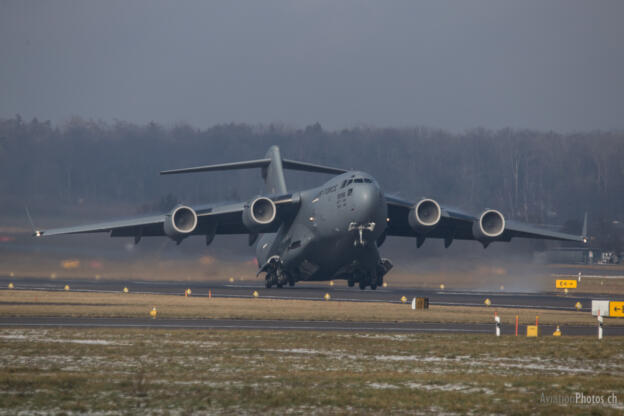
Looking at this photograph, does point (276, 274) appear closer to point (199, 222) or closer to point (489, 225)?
point (199, 222)

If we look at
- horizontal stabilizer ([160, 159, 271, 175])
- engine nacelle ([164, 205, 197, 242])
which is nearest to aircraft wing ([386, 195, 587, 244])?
horizontal stabilizer ([160, 159, 271, 175])

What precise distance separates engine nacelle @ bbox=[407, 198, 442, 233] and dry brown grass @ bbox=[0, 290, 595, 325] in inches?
316

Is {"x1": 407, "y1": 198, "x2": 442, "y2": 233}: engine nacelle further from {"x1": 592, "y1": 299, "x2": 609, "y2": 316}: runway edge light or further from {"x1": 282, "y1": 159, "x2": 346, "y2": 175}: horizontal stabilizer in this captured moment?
{"x1": 592, "y1": 299, "x2": 609, "y2": 316}: runway edge light

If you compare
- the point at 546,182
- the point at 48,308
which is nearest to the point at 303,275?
the point at 48,308

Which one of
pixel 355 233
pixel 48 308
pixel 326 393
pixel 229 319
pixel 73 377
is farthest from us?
pixel 355 233

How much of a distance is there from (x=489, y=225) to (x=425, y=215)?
10.1 ft

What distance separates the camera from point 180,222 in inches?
1561

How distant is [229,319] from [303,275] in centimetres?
1801

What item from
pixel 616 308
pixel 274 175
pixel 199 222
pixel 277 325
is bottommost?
pixel 277 325

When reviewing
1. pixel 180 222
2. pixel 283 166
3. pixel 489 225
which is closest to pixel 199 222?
pixel 180 222

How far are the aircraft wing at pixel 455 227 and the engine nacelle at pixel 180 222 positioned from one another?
938 centimetres

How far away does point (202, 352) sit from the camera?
16219mm

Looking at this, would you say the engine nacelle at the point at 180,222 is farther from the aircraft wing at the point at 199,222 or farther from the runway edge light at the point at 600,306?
the runway edge light at the point at 600,306

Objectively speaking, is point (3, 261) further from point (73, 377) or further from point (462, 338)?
point (73, 377)
